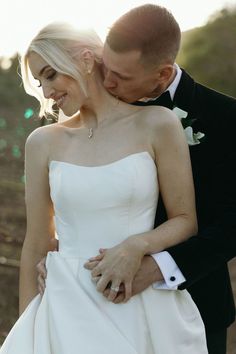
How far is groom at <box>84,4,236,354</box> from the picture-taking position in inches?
115

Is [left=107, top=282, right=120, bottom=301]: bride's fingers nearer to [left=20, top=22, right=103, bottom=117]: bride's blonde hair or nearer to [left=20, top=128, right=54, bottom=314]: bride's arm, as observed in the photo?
[left=20, top=128, right=54, bottom=314]: bride's arm

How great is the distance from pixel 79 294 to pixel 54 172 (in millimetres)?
450

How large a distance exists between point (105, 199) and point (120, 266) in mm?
243

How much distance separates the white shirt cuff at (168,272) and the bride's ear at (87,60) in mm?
709

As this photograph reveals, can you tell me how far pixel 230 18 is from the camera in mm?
15336

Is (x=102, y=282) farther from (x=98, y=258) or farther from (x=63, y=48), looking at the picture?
(x=63, y=48)

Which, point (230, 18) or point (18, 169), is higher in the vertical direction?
point (230, 18)

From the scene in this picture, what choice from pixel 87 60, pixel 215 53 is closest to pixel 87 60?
pixel 87 60

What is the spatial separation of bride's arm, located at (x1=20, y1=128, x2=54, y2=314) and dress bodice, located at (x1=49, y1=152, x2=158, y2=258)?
9cm

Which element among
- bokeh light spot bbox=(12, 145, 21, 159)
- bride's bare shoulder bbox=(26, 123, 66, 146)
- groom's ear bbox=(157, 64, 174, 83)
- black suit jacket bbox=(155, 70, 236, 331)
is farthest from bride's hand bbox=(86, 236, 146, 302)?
bokeh light spot bbox=(12, 145, 21, 159)

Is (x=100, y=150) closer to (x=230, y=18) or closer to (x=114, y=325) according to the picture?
(x=114, y=325)

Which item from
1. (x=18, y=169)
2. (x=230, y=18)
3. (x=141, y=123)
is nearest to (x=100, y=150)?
(x=141, y=123)

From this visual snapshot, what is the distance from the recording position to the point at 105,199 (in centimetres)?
286

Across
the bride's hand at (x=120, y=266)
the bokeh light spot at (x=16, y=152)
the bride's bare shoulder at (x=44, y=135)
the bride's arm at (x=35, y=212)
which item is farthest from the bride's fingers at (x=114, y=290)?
the bokeh light spot at (x=16, y=152)
